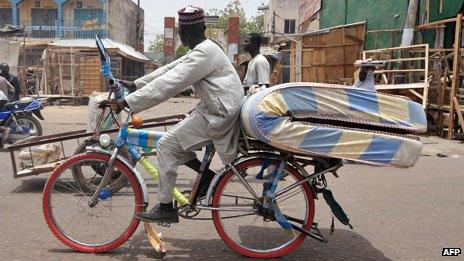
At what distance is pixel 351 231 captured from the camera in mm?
4453

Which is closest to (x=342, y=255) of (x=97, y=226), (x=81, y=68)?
(x=97, y=226)

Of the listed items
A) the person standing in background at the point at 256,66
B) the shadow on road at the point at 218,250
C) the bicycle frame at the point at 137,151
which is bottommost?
the shadow on road at the point at 218,250

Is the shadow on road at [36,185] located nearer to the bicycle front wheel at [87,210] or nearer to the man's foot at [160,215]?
the bicycle front wheel at [87,210]

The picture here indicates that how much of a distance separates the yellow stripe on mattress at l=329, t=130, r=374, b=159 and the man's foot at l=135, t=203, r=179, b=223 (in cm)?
121

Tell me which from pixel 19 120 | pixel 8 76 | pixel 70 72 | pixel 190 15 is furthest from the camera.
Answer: pixel 70 72

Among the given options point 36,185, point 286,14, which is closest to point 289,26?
point 286,14

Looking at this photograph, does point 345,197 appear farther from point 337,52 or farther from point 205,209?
point 337,52

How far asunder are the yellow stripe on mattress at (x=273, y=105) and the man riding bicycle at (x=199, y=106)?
0.81ft

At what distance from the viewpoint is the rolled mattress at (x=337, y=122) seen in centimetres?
337

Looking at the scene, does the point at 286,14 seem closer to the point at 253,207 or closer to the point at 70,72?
the point at 70,72

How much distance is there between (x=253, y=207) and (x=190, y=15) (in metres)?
1.46

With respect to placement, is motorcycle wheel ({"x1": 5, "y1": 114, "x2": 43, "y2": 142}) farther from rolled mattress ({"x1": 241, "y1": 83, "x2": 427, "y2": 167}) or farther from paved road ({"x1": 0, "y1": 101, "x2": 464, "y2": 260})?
rolled mattress ({"x1": 241, "y1": 83, "x2": 427, "y2": 167})

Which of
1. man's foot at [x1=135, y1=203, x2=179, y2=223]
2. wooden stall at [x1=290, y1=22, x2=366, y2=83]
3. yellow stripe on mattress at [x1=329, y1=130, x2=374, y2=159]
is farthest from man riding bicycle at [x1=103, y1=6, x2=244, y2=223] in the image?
wooden stall at [x1=290, y1=22, x2=366, y2=83]

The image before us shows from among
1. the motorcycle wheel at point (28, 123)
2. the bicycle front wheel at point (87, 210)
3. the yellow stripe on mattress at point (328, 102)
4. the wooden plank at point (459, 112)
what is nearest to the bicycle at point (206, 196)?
the bicycle front wheel at point (87, 210)
